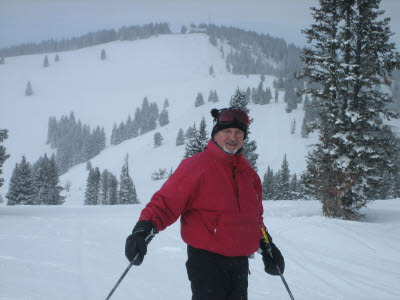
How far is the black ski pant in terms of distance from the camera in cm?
275

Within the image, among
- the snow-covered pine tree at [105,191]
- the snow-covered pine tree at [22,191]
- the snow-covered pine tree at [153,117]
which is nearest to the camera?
the snow-covered pine tree at [22,191]

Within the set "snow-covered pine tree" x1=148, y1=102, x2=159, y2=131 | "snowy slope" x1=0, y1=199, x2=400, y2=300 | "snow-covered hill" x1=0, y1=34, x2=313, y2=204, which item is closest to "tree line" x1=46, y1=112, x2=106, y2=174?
"snow-covered hill" x1=0, y1=34, x2=313, y2=204

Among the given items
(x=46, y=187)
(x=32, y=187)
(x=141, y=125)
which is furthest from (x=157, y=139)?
(x=32, y=187)

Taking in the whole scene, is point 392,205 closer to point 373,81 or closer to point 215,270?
point 373,81

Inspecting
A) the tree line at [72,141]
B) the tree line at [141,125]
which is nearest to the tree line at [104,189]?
the tree line at [141,125]

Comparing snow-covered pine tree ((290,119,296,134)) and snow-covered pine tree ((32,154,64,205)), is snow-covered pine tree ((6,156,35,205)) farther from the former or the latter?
snow-covered pine tree ((290,119,296,134))

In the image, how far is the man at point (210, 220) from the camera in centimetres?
276

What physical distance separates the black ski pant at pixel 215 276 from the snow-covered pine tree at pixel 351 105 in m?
10.9

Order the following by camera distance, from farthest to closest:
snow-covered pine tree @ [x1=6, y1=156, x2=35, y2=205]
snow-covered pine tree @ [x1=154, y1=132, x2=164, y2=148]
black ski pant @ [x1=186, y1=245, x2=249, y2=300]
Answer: snow-covered pine tree @ [x1=154, y1=132, x2=164, y2=148] < snow-covered pine tree @ [x1=6, y1=156, x2=35, y2=205] < black ski pant @ [x1=186, y1=245, x2=249, y2=300]

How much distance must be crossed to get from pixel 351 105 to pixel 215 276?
12.4 meters

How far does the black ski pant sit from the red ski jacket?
0.08 m

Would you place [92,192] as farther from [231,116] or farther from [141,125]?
[141,125]

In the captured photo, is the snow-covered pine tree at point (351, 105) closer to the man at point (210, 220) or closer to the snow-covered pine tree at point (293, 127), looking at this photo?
the man at point (210, 220)

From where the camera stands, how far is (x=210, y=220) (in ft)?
9.25
